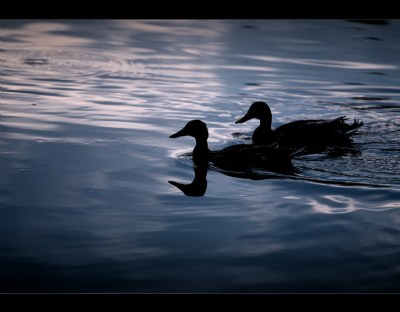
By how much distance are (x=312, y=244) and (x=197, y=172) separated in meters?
2.43

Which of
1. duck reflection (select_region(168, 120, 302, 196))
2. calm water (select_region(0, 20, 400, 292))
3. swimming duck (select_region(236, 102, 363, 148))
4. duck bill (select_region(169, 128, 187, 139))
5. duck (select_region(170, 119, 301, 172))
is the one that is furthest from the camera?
swimming duck (select_region(236, 102, 363, 148))

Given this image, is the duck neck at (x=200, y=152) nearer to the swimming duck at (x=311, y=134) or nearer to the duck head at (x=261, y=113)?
the swimming duck at (x=311, y=134)

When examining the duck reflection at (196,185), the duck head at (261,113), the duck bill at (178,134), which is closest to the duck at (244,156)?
the duck bill at (178,134)

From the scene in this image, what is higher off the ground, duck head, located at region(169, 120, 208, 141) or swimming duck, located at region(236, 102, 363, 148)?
duck head, located at region(169, 120, 208, 141)

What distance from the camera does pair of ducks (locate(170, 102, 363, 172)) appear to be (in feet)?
24.8

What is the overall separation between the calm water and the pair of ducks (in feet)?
0.96

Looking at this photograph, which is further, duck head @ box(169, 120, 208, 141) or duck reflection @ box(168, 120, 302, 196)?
duck head @ box(169, 120, 208, 141)

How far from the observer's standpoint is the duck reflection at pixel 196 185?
638 cm

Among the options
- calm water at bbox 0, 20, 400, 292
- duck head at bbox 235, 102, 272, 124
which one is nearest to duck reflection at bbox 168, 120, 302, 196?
calm water at bbox 0, 20, 400, 292

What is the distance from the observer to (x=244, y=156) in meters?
7.54

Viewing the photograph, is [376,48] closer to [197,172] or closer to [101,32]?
[101,32]

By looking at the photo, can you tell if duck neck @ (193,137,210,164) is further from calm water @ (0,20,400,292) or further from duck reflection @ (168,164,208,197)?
duck reflection @ (168,164,208,197)

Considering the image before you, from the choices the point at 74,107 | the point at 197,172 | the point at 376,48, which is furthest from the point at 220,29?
the point at 197,172

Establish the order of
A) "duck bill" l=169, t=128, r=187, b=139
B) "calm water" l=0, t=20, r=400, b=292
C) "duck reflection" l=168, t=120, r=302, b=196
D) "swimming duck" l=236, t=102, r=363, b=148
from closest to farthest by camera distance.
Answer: "calm water" l=0, t=20, r=400, b=292 → "duck reflection" l=168, t=120, r=302, b=196 → "duck bill" l=169, t=128, r=187, b=139 → "swimming duck" l=236, t=102, r=363, b=148
